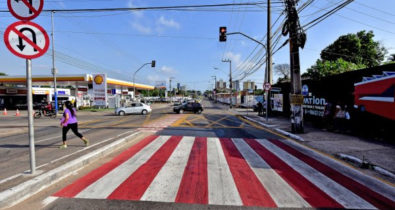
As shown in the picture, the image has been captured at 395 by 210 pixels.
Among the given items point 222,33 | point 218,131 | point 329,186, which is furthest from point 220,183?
point 222,33

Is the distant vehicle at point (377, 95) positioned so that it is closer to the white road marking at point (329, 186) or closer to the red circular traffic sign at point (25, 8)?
the white road marking at point (329, 186)

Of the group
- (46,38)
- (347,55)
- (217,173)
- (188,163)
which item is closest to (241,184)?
(217,173)

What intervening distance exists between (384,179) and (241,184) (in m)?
3.43

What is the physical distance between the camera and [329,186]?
3.93 metres

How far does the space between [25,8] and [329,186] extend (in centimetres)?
704

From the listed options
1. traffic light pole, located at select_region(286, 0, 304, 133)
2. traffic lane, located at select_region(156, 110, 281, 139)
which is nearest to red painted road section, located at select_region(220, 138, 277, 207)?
traffic lane, located at select_region(156, 110, 281, 139)

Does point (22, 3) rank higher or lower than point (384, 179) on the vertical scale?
higher

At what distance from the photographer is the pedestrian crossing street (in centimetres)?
335

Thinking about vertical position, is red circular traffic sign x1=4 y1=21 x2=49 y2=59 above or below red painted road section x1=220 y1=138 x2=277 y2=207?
above

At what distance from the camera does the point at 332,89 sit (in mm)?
10922

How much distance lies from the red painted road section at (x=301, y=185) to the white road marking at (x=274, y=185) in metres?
0.12

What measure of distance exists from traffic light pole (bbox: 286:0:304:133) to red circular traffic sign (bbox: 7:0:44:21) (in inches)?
424

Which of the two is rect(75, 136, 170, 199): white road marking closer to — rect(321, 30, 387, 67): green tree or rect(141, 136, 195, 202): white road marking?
rect(141, 136, 195, 202): white road marking

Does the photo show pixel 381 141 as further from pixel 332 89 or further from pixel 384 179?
pixel 384 179
